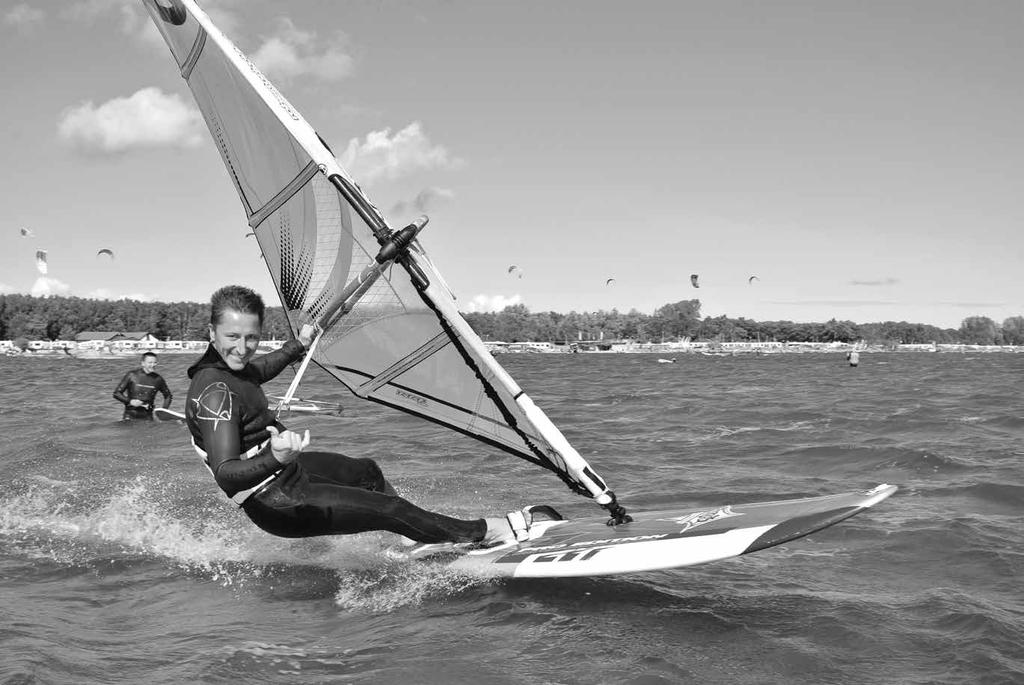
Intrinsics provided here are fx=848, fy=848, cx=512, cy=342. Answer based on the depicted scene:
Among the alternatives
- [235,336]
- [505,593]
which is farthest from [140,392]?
[505,593]

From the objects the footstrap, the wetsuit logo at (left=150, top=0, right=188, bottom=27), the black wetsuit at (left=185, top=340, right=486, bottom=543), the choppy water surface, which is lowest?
the choppy water surface

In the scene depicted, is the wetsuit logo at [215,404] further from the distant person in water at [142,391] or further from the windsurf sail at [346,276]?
the distant person in water at [142,391]

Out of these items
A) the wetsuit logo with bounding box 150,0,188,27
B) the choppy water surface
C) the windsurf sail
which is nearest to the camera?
the choppy water surface

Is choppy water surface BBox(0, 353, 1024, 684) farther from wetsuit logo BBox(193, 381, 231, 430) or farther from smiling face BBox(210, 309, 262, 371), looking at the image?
smiling face BBox(210, 309, 262, 371)

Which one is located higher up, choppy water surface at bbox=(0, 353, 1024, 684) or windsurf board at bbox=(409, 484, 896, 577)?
windsurf board at bbox=(409, 484, 896, 577)

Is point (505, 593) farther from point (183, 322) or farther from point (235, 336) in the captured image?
point (183, 322)

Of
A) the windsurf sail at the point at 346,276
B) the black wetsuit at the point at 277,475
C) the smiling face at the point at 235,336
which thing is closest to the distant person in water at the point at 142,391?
the windsurf sail at the point at 346,276

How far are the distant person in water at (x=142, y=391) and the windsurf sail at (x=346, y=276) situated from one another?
33.8 ft

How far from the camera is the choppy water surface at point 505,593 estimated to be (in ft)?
13.4

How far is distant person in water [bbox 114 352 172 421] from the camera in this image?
15844 mm

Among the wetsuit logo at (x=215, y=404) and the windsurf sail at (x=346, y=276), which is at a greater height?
the windsurf sail at (x=346, y=276)

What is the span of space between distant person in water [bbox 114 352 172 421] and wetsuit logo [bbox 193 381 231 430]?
1214cm

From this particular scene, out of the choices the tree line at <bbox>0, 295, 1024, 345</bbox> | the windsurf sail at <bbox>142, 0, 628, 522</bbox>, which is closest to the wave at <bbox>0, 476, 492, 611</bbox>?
the windsurf sail at <bbox>142, 0, 628, 522</bbox>

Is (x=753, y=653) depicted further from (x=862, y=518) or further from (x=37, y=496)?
(x=37, y=496)
